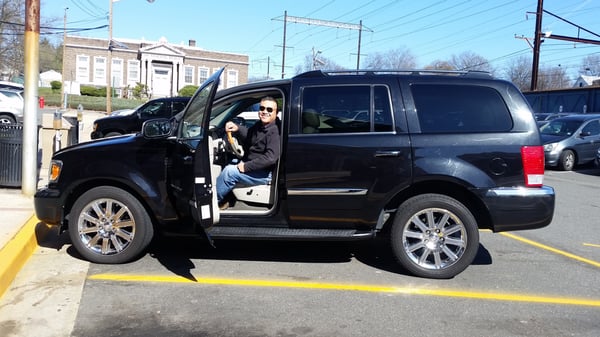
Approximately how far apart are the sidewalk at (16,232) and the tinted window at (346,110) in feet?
9.62

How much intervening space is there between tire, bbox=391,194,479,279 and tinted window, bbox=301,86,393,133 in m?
0.84

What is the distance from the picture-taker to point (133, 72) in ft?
208

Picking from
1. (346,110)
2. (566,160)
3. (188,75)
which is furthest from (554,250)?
(188,75)

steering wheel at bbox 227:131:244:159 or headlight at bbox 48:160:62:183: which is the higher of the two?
steering wheel at bbox 227:131:244:159

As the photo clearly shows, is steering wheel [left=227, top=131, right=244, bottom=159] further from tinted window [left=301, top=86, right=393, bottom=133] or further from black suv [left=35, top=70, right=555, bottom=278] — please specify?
tinted window [left=301, top=86, right=393, bottom=133]

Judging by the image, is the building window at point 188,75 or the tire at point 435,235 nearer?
the tire at point 435,235

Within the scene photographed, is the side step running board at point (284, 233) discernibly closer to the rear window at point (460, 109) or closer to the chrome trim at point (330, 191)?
the chrome trim at point (330, 191)

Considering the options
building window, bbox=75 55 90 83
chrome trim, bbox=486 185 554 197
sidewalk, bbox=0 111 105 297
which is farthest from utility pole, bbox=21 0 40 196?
building window, bbox=75 55 90 83

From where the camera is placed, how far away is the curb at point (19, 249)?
4.71 meters

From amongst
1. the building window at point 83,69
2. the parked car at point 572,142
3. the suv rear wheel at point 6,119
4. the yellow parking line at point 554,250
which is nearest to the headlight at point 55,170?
the yellow parking line at point 554,250

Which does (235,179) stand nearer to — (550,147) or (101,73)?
(550,147)

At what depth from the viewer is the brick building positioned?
61688mm

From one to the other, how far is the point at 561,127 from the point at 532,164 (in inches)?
519

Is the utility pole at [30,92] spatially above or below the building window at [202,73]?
below
